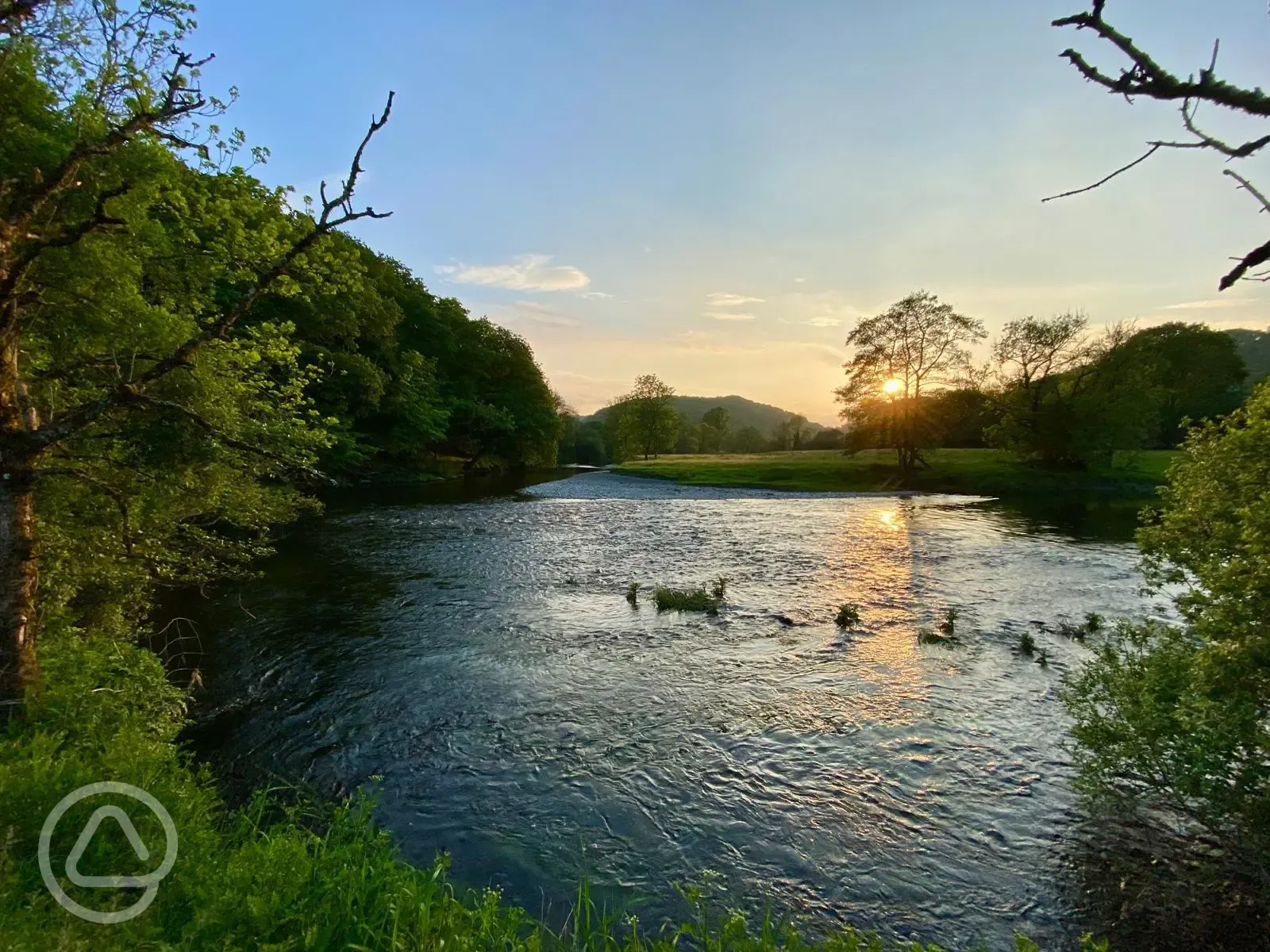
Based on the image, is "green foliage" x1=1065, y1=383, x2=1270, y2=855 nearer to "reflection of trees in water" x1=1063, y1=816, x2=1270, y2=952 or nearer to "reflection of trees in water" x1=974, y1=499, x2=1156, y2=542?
"reflection of trees in water" x1=1063, y1=816, x2=1270, y2=952

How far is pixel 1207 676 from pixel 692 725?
23.3ft

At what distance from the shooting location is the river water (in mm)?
6824

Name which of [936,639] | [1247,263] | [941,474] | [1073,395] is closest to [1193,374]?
[1073,395]

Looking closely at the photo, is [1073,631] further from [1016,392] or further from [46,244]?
[1016,392]

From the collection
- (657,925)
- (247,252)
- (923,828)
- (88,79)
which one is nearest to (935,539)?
(923,828)

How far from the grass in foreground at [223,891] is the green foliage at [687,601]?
35.5 ft

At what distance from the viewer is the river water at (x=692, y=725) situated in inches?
269

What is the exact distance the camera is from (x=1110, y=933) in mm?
5789

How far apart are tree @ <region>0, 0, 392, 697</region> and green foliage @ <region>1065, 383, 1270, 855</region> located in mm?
9899

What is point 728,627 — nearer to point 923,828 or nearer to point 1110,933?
point 923,828

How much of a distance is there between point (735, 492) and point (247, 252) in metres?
47.4

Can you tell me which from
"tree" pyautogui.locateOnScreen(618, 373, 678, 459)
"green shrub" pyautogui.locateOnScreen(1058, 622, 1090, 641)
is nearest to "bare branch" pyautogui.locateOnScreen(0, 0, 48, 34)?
"green shrub" pyautogui.locateOnScreen(1058, 622, 1090, 641)

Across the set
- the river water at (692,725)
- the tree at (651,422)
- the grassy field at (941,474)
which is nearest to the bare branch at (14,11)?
the river water at (692,725)

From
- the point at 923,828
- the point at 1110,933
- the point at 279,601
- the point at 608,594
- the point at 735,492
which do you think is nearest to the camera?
the point at 1110,933
